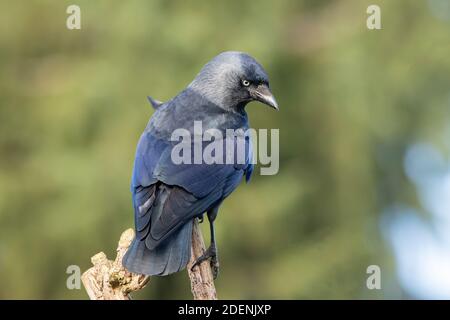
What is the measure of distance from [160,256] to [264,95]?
6.06 feet

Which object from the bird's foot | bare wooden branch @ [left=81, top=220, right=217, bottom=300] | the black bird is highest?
the black bird

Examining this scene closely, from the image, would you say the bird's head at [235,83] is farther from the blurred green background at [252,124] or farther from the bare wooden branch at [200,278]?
the blurred green background at [252,124]

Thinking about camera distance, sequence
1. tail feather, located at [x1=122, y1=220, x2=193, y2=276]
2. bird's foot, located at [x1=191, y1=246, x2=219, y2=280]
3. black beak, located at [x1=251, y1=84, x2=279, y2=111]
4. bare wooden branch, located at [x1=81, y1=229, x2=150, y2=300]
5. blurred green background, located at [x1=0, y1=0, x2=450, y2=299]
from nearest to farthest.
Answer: bare wooden branch, located at [x1=81, y1=229, x2=150, y2=300]
tail feather, located at [x1=122, y1=220, x2=193, y2=276]
bird's foot, located at [x1=191, y1=246, x2=219, y2=280]
black beak, located at [x1=251, y1=84, x2=279, y2=111]
blurred green background, located at [x1=0, y1=0, x2=450, y2=299]

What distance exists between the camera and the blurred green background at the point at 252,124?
10.7 meters

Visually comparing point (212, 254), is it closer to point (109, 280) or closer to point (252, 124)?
point (109, 280)

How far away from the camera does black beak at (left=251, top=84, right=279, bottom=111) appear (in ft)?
21.9

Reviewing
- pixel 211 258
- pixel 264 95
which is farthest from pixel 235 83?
pixel 211 258

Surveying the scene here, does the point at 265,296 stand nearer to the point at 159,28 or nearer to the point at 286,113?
the point at 286,113

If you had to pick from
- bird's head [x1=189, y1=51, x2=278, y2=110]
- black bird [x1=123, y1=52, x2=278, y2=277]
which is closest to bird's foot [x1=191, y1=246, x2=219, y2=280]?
black bird [x1=123, y1=52, x2=278, y2=277]

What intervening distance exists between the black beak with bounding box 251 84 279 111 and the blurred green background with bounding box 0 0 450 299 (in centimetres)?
381

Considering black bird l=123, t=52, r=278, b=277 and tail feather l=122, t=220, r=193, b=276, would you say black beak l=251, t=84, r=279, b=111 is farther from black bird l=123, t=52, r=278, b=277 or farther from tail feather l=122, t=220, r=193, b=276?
tail feather l=122, t=220, r=193, b=276

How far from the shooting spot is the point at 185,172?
5805 mm

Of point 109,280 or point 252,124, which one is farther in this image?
point 252,124

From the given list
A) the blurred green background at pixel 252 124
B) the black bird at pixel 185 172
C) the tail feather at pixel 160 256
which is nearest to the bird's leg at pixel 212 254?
the black bird at pixel 185 172
